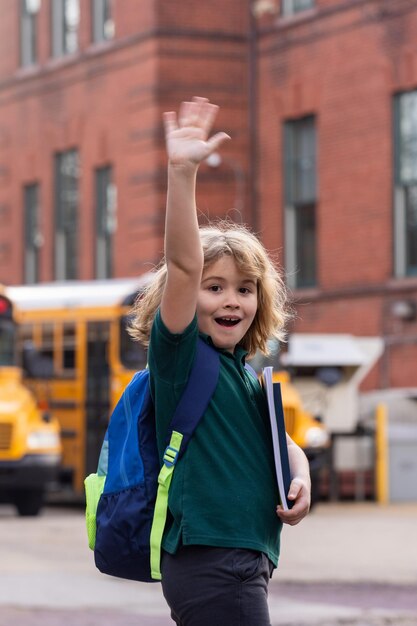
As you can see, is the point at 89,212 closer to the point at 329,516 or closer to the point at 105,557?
the point at 329,516

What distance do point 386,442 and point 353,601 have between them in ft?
36.1

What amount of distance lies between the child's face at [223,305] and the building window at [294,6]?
24.5 metres

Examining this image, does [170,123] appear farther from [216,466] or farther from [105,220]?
[105,220]

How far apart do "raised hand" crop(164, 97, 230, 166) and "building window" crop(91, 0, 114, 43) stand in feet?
90.4

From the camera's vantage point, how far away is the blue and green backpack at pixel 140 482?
4.72 metres

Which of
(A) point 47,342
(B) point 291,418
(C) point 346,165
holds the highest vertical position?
(C) point 346,165

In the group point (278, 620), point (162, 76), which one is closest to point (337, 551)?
point (278, 620)

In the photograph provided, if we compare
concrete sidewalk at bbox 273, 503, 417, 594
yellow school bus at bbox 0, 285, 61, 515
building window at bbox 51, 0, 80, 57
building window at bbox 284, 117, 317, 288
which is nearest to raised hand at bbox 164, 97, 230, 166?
concrete sidewalk at bbox 273, 503, 417, 594

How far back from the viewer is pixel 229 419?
477 centimetres

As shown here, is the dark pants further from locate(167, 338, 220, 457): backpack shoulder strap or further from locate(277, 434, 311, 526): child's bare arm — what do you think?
locate(167, 338, 220, 457): backpack shoulder strap

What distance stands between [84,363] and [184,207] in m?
17.5

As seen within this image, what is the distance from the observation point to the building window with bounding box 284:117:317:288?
28.7 metres

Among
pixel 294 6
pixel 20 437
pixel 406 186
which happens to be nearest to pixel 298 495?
pixel 20 437

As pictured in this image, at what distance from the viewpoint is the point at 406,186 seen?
2661 centimetres
